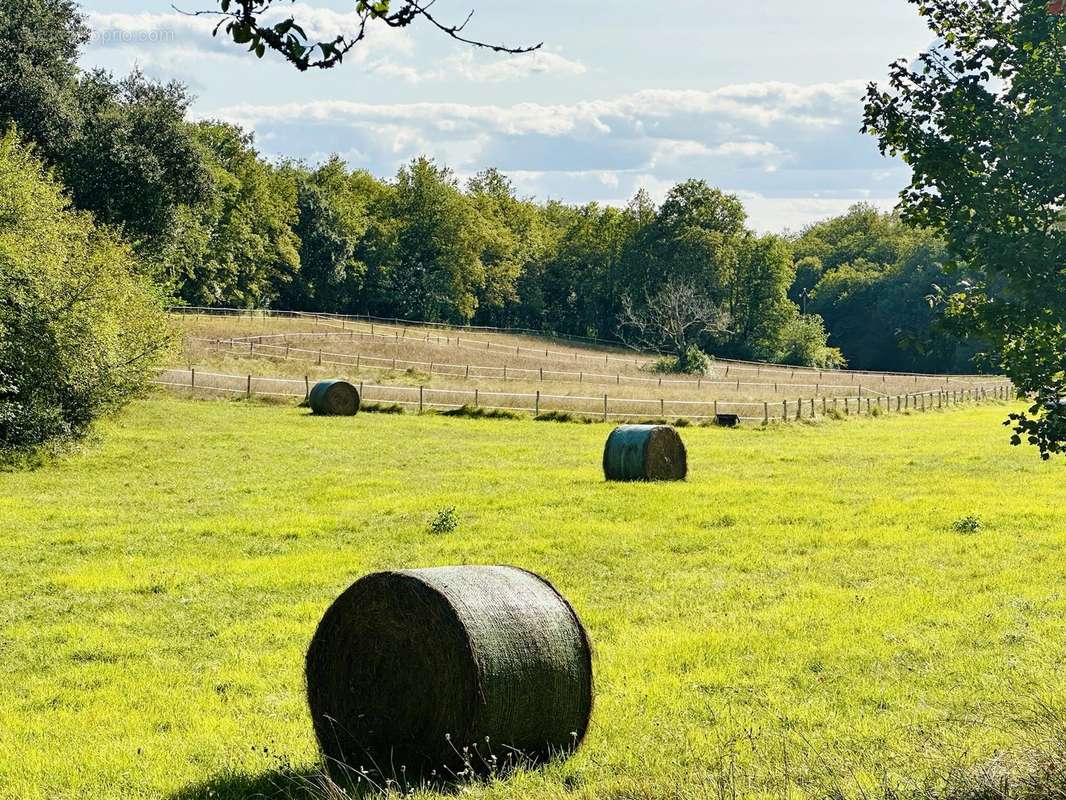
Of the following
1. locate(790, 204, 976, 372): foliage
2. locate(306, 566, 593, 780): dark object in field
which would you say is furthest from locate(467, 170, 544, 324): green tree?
locate(306, 566, 593, 780): dark object in field

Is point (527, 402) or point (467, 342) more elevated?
point (467, 342)

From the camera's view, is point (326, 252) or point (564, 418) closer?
point (564, 418)

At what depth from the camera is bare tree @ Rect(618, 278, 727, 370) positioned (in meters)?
93.3

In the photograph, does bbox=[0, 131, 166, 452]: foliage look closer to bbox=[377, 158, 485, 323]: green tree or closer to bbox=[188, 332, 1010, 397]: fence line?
bbox=[188, 332, 1010, 397]: fence line

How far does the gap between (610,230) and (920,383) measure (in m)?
41.4

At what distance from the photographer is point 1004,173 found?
8.65 m

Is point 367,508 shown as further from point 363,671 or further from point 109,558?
point 363,671

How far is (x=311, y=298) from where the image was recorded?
321ft

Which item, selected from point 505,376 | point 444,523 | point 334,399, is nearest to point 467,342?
point 505,376

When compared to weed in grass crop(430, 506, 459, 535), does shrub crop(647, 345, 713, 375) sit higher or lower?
higher

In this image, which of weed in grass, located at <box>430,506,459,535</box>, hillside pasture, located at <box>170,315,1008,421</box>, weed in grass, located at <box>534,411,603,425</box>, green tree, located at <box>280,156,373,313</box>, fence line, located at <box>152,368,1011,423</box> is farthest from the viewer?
green tree, located at <box>280,156,373,313</box>

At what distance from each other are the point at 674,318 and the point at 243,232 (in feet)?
124

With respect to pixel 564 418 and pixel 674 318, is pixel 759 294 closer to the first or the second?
pixel 674 318

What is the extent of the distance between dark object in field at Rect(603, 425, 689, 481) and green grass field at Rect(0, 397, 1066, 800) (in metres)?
1.11
